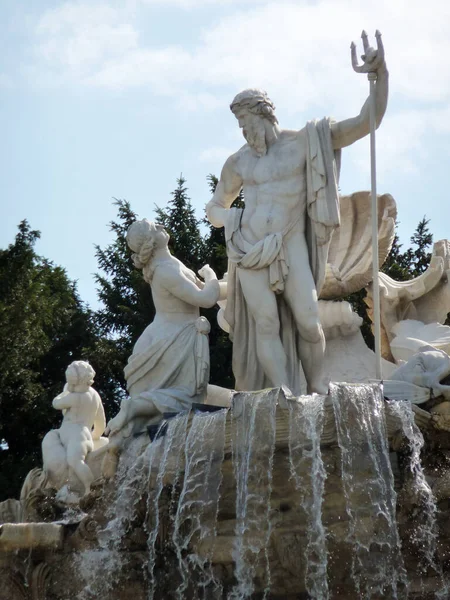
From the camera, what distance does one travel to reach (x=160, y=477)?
11.7 m

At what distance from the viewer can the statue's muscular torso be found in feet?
42.6

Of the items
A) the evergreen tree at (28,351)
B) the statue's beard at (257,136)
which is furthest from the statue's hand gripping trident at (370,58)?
the evergreen tree at (28,351)

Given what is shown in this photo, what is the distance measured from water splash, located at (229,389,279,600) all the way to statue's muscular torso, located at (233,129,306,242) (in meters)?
2.04

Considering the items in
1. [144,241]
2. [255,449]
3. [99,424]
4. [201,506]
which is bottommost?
[201,506]

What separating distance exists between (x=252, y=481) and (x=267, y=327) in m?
1.83

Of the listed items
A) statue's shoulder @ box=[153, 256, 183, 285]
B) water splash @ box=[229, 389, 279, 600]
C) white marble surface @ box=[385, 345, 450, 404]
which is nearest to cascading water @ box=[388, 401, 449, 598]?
white marble surface @ box=[385, 345, 450, 404]

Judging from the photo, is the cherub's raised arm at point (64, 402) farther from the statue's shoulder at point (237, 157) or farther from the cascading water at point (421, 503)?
the cascading water at point (421, 503)

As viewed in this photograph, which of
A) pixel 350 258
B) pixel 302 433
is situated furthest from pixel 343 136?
pixel 302 433

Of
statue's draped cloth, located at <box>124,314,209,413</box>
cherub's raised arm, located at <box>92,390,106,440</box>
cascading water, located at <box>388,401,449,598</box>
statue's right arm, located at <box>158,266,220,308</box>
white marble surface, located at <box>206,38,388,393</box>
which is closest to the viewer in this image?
cascading water, located at <box>388,401,449,598</box>

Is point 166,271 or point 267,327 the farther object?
point 166,271

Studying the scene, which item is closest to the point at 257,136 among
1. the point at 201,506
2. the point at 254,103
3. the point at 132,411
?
the point at 254,103

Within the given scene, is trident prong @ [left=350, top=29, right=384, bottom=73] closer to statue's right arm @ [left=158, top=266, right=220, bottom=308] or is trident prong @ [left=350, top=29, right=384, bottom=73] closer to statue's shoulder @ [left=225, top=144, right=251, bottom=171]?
statue's shoulder @ [left=225, top=144, right=251, bottom=171]

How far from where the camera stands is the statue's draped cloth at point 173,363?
1310 centimetres

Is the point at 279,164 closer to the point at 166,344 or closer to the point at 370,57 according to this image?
the point at 370,57
